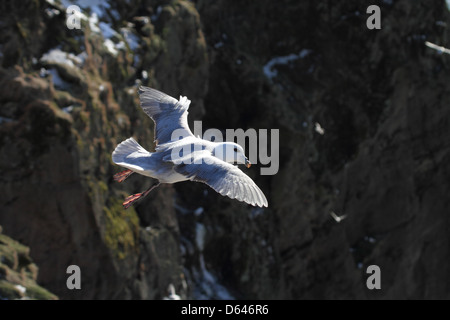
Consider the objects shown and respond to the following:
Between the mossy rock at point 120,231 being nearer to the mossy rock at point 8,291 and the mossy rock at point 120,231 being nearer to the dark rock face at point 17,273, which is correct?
the dark rock face at point 17,273

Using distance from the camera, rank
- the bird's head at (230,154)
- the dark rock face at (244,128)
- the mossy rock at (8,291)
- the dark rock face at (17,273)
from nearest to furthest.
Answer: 1. the bird's head at (230,154)
2. the mossy rock at (8,291)
3. the dark rock face at (17,273)
4. the dark rock face at (244,128)

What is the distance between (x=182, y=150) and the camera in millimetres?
6586

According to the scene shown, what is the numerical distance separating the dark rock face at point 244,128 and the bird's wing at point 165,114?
1.82m

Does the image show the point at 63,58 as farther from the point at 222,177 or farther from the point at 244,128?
the point at 244,128

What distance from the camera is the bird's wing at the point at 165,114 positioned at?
7418 millimetres

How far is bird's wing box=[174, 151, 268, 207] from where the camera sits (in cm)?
572

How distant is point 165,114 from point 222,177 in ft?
6.42

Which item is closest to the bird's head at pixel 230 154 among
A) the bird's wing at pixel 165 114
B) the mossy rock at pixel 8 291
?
the bird's wing at pixel 165 114

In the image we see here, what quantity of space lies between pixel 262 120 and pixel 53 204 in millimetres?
6061

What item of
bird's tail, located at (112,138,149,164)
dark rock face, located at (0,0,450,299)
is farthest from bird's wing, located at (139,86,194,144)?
dark rock face, located at (0,0,450,299)

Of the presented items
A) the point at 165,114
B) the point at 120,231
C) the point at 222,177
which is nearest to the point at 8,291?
the point at 120,231

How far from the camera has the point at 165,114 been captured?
773 cm

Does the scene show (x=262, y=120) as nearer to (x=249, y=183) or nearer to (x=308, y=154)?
(x=308, y=154)
